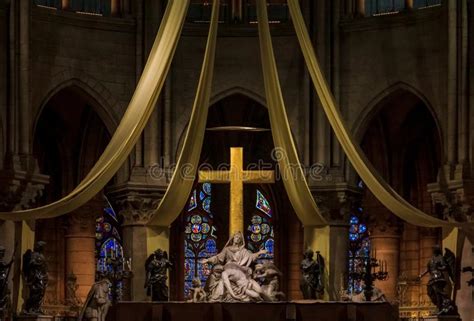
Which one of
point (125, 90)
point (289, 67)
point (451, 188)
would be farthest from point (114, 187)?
point (451, 188)

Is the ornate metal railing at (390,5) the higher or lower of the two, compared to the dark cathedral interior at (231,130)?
higher

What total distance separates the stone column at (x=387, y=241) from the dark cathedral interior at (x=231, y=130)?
0.14ft

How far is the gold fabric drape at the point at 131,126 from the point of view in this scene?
126ft

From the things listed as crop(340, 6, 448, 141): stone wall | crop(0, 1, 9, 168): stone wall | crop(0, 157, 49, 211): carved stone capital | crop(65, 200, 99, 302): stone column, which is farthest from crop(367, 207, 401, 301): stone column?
crop(0, 1, 9, 168): stone wall

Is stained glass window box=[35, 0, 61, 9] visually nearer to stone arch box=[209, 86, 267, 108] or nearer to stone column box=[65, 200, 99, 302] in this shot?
stone arch box=[209, 86, 267, 108]

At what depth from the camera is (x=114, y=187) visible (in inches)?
1786

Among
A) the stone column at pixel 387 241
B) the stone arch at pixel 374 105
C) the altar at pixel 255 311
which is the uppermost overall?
the stone arch at pixel 374 105

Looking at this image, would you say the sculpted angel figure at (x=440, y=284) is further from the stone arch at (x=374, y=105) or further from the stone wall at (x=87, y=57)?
the stone wall at (x=87, y=57)

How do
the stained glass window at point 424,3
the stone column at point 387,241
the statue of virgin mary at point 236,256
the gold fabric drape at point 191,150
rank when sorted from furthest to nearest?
the stone column at point 387,241 → the stained glass window at point 424,3 → the statue of virgin mary at point 236,256 → the gold fabric drape at point 191,150

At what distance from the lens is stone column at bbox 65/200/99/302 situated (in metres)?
49.4

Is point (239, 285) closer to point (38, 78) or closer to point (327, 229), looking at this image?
point (327, 229)

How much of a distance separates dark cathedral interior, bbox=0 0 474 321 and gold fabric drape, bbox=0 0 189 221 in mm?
→ 39

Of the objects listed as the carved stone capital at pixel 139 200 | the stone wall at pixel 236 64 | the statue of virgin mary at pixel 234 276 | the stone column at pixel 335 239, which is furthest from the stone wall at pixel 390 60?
the statue of virgin mary at pixel 234 276

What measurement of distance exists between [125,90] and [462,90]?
8838 millimetres
